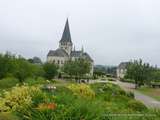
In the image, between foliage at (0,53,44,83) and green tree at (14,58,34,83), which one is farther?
green tree at (14,58,34,83)

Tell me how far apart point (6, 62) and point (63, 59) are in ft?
325

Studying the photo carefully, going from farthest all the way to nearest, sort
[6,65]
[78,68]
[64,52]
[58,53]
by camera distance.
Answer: [64,52]
[58,53]
[78,68]
[6,65]

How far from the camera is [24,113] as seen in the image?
10.5 metres

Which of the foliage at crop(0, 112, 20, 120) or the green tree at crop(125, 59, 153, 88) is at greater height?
the green tree at crop(125, 59, 153, 88)

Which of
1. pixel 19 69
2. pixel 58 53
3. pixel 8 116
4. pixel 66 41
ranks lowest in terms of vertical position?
pixel 8 116

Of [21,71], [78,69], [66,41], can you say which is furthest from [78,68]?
[66,41]

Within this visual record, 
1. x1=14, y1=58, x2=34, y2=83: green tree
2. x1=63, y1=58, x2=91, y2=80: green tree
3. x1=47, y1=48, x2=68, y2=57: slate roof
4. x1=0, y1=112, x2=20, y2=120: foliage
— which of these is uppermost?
x1=47, y1=48, x2=68, y2=57: slate roof

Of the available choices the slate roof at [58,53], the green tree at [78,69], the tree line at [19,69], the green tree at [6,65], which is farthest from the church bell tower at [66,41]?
the green tree at [6,65]

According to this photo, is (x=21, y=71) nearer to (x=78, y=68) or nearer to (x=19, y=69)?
(x=19, y=69)

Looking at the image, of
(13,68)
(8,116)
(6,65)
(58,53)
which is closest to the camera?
(8,116)

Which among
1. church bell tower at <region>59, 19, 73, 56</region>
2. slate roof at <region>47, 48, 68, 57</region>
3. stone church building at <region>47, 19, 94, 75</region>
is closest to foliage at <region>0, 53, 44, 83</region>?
church bell tower at <region>59, 19, 73, 56</region>

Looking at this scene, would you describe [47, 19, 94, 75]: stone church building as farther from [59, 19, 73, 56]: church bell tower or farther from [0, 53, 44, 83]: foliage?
[0, 53, 44, 83]: foliage

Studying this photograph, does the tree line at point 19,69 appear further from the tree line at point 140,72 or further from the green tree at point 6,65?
the tree line at point 140,72

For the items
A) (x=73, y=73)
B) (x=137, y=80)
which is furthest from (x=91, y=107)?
(x=73, y=73)
